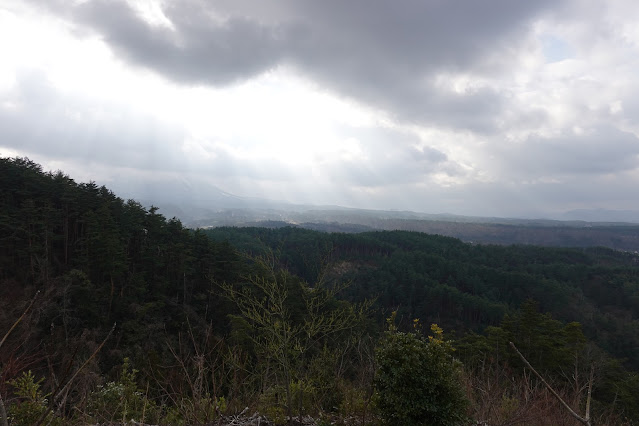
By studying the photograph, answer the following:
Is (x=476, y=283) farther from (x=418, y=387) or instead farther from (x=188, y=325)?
(x=188, y=325)

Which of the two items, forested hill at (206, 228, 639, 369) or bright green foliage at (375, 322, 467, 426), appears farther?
forested hill at (206, 228, 639, 369)

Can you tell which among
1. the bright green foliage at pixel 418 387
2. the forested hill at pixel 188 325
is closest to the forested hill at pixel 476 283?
the forested hill at pixel 188 325

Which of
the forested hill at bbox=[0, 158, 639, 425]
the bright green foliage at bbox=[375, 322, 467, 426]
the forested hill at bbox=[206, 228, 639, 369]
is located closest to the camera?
the bright green foliage at bbox=[375, 322, 467, 426]

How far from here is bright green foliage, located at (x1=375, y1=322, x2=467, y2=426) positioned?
668 cm

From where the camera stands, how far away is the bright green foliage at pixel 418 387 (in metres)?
6.68

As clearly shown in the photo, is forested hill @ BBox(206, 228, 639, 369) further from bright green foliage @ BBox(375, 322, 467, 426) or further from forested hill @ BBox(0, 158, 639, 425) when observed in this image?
bright green foliage @ BBox(375, 322, 467, 426)

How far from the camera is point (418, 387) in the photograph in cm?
686

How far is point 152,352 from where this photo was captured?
14797 mm

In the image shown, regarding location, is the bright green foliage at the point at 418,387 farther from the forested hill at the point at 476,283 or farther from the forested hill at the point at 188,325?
the forested hill at the point at 476,283

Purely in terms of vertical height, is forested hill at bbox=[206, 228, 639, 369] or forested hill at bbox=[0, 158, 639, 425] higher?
forested hill at bbox=[0, 158, 639, 425]

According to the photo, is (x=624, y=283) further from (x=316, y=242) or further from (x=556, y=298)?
(x=316, y=242)

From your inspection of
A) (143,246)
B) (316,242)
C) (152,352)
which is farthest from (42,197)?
(316,242)

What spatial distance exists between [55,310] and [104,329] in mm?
3172

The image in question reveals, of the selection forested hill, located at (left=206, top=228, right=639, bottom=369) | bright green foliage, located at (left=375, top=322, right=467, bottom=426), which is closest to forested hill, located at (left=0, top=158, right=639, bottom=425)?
bright green foliage, located at (left=375, top=322, right=467, bottom=426)
